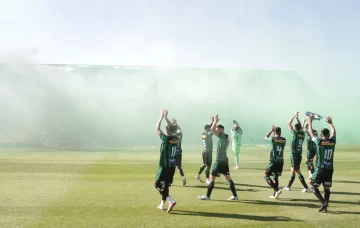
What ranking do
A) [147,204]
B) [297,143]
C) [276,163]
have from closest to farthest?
[147,204], [276,163], [297,143]

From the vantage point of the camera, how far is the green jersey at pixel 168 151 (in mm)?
11266

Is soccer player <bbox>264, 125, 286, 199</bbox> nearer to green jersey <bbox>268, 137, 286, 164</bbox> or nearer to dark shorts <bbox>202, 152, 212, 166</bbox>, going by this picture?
green jersey <bbox>268, 137, 286, 164</bbox>

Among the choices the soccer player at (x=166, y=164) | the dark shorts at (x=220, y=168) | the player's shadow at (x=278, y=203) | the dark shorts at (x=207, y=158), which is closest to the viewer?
the soccer player at (x=166, y=164)

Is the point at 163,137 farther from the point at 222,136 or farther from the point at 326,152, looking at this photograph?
the point at 326,152

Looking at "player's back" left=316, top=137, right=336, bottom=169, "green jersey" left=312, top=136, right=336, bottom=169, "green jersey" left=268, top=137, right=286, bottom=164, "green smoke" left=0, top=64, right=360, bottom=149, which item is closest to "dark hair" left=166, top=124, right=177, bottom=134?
"green jersey" left=268, top=137, right=286, bottom=164

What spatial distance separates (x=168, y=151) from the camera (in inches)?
444

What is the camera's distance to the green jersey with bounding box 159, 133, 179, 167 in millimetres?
11266

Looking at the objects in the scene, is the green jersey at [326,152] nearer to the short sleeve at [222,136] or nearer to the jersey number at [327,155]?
the jersey number at [327,155]

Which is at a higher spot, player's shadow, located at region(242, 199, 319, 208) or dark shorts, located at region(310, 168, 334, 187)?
dark shorts, located at region(310, 168, 334, 187)

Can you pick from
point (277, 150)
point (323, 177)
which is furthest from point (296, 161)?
point (323, 177)

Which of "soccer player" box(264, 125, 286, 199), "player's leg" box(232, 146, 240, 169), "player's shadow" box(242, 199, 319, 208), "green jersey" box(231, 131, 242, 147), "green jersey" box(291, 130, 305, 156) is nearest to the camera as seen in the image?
"player's shadow" box(242, 199, 319, 208)

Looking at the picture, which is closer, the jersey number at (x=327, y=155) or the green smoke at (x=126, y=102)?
the jersey number at (x=327, y=155)

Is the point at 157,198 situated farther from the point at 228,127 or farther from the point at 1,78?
the point at 1,78

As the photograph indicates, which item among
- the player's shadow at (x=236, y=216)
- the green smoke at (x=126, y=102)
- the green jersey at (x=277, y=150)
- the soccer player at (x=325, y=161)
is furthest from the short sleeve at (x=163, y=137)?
the green smoke at (x=126, y=102)
